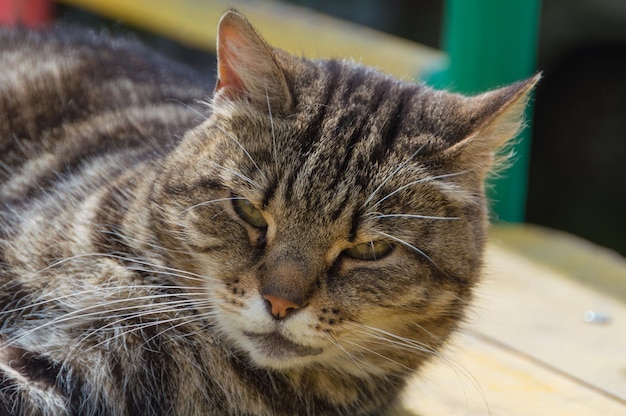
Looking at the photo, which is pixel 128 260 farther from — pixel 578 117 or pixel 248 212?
pixel 578 117

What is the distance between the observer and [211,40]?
409cm

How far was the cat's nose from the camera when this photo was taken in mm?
1656

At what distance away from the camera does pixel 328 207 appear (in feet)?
5.67

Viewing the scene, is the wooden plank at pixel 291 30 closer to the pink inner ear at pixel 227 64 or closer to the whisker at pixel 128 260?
the pink inner ear at pixel 227 64

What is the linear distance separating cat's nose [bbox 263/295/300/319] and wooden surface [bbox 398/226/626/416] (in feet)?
1.69

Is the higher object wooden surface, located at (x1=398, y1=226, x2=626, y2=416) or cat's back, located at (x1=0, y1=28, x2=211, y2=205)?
cat's back, located at (x1=0, y1=28, x2=211, y2=205)

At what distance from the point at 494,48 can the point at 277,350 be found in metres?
1.99

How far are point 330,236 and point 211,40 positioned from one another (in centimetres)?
256

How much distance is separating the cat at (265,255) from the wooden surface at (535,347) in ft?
0.83

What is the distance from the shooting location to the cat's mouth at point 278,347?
173cm

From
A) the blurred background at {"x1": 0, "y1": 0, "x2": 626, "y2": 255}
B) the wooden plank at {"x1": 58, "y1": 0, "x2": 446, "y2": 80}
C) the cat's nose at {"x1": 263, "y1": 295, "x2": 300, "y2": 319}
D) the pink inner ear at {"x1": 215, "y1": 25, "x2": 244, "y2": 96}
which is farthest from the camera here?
the blurred background at {"x1": 0, "y1": 0, "x2": 626, "y2": 255}

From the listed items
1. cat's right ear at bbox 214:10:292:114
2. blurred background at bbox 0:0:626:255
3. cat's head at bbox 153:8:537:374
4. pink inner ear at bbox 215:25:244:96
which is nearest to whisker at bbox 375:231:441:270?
cat's head at bbox 153:8:537:374

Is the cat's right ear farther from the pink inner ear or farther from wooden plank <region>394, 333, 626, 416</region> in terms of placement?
wooden plank <region>394, 333, 626, 416</region>

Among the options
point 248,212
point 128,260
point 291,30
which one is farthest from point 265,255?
point 291,30
